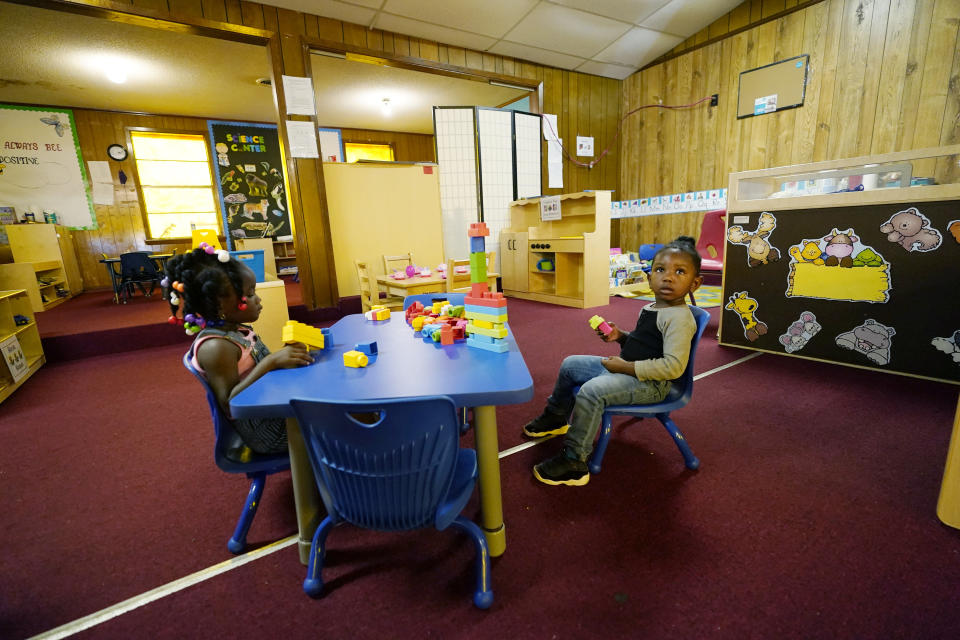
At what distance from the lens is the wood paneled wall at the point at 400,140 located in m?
7.58

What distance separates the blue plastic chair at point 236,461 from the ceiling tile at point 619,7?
180 inches

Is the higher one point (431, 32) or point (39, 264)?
point (431, 32)

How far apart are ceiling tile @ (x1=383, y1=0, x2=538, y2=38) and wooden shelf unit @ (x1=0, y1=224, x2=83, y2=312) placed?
469 centimetres

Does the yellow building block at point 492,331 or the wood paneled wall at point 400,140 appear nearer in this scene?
the yellow building block at point 492,331

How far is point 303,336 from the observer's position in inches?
45.8

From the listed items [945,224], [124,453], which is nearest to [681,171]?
[945,224]

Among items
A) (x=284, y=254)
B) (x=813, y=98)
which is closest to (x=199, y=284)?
(x=813, y=98)

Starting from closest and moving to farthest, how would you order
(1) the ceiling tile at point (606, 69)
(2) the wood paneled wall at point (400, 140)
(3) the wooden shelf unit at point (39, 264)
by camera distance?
(3) the wooden shelf unit at point (39, 264), (1) the ceiling tile at point (606, 69), (2) the wood paneled wall at point (400, 140)

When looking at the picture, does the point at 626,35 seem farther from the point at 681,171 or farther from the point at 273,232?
the point at 273,232

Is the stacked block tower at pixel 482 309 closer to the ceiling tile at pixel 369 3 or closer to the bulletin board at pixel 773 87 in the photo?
the ceiling tile at pixel 369 3

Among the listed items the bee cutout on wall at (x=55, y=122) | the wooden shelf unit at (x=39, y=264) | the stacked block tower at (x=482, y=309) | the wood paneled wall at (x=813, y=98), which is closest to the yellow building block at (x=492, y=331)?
the stacked block tower at (x=482, y=309)

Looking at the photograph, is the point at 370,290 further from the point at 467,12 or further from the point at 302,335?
the point at 467,12

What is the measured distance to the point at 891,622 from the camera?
92 centimetres

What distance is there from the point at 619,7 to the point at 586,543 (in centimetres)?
492
